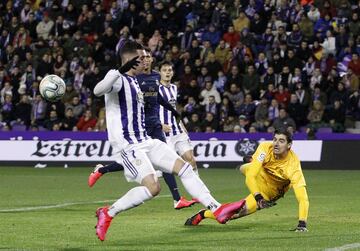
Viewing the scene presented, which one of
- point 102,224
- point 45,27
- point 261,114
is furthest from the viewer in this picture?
point 45,27

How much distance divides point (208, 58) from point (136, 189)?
1822cm

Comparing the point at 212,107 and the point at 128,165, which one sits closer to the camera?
the point at 128,165

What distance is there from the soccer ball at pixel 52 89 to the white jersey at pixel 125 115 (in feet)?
7.06

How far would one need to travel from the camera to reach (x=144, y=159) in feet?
34.6

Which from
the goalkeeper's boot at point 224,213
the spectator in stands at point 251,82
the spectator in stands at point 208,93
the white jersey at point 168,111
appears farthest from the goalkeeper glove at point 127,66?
the spectator in stands at point 251,82

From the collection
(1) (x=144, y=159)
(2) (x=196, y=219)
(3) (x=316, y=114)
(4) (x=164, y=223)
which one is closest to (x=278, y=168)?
(2) (x=196, y=219)

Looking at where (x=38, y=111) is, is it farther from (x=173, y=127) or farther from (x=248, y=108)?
(x=173, y=127)

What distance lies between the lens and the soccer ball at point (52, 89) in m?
12.8

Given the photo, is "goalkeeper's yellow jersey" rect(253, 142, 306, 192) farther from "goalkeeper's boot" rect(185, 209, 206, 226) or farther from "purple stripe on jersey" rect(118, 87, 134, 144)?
"purple stripe on jersey" rect(118, 87, 134, 144)

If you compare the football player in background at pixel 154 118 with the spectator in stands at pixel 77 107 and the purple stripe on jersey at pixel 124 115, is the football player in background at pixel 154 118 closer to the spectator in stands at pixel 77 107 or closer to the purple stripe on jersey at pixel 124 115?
the purple stripe on jersey at pixel 124 115

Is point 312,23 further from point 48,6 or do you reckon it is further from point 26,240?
point 26,240

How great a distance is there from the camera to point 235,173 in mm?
23516

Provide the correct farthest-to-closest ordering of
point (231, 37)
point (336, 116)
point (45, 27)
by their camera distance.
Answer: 1. point (45, 27)
2. point (231, 37)
3. point (336, 116)

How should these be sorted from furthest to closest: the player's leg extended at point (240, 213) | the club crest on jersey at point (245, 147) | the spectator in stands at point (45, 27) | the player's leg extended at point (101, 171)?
the spectator in stands at point (45, 27)
the club crest on jersey at point (245, 147)
the player's leg extended at point (101, 171)
the player's leg extended at point (240, 213)
